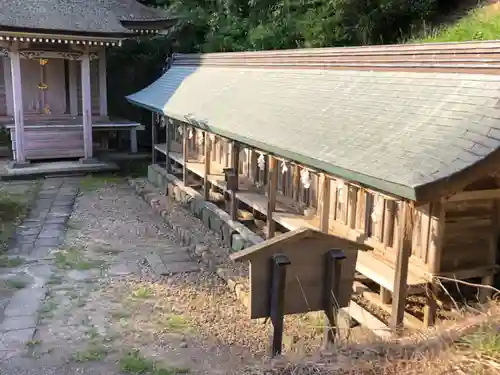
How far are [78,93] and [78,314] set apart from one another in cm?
1383

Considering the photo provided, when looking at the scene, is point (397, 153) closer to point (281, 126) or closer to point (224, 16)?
point (281, 126)

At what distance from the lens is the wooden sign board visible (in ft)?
15.5

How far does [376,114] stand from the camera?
6.41 metres

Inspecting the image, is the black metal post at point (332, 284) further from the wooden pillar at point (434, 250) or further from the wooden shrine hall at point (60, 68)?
the wooden shrine hall at point (60, 68)

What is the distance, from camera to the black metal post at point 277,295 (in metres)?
4.71

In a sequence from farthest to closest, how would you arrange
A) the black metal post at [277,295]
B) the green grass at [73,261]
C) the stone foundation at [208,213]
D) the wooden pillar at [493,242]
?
the stone foundation at [208,213] → the green grass at [73,261] → the wooden pillar at [493,242] → the black metal post at [277,295]

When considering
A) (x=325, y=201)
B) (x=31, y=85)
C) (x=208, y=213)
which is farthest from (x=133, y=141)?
(x=325, y=201)

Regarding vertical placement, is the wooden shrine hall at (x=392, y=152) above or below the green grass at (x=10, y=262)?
above

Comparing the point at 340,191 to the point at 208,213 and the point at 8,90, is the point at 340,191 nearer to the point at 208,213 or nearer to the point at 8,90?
the point at 208,213

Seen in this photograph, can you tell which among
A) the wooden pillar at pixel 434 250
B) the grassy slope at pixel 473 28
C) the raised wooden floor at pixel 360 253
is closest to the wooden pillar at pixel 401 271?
the raised wooden floor at pixel 360 253

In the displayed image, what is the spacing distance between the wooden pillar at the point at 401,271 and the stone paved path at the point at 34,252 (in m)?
4.16

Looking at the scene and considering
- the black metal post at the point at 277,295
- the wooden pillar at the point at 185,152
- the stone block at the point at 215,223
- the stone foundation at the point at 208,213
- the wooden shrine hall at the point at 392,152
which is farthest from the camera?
the wooden pillar at the point at 185,152

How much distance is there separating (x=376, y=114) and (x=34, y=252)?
6.53 meters

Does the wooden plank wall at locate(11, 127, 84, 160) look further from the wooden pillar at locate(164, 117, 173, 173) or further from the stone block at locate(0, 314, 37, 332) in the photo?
the stone block at locate(0, 314, 37, 332)
